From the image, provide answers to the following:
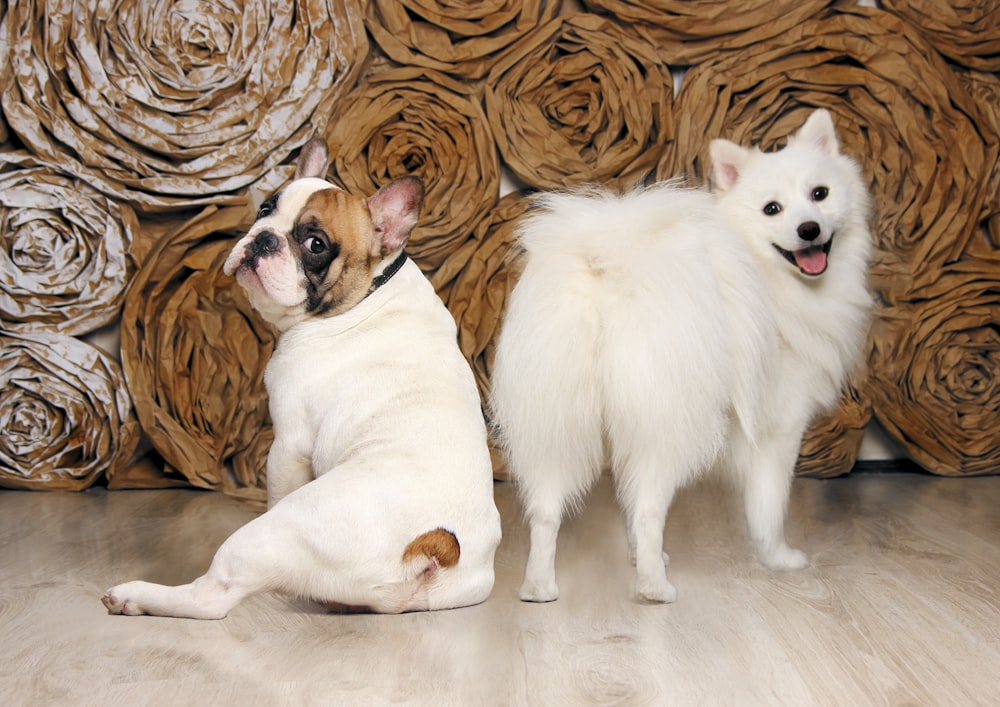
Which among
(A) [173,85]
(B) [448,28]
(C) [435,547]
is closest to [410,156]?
(B) [448,28]

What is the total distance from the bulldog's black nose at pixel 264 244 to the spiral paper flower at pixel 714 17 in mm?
1849

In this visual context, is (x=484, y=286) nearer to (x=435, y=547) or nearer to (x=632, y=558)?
(x=632, y=558)

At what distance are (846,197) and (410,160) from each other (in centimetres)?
145

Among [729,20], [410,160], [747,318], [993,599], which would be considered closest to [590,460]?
[747,318]

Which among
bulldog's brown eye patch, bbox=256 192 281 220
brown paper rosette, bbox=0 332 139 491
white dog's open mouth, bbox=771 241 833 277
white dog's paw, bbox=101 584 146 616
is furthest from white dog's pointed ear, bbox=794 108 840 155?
brown paper rosette, bbox=0 332 139 491

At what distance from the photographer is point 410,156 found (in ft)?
11.1

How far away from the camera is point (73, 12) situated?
127 inches

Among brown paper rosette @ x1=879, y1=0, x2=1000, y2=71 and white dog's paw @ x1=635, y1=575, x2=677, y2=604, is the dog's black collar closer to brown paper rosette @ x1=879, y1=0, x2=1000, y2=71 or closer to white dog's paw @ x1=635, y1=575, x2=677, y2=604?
white dog's paw @ x1=635, y1=575, x2=677, y2=604

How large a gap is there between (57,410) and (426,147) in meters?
1.49

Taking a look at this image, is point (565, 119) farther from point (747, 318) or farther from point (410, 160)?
point (747, 318)

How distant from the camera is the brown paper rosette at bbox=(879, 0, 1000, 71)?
3473 mm

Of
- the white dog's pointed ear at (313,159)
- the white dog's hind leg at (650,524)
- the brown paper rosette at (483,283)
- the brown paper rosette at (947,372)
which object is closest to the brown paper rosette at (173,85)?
the brown paper rosette at (483,283)

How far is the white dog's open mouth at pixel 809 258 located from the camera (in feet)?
8.25

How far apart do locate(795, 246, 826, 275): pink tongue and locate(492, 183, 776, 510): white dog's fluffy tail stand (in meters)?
0.38
